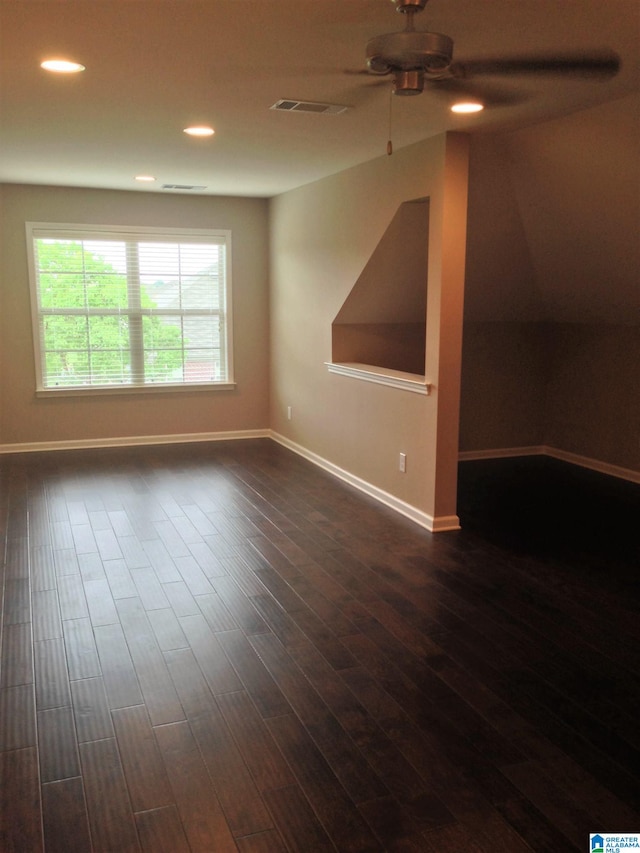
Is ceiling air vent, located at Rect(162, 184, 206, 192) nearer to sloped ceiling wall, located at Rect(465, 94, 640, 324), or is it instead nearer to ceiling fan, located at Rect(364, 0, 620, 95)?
sloped ceiling wall, located at Rect(465, 94, 640, 324)

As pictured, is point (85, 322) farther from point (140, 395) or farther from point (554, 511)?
point (554, 511)

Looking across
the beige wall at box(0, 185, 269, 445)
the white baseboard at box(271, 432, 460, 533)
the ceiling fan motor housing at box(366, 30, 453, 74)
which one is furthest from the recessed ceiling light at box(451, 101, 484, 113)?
the beige wall at box(0, 185, 269, 445)

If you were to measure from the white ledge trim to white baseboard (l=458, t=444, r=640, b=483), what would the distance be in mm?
1329

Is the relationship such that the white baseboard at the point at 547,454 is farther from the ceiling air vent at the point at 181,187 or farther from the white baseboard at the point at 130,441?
the ceiling air vent at the point at 181,187

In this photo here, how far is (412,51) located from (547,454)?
15.6 ft

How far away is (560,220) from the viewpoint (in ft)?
14.4

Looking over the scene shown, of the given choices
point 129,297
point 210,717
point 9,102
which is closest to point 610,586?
point 210,717

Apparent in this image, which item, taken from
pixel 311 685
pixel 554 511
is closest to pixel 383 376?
pixel 554 511

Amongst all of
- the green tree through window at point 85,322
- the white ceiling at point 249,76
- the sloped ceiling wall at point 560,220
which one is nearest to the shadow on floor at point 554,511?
the sloped ceiling wall at point 560,220

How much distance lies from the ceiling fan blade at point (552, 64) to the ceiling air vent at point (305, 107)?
727mm

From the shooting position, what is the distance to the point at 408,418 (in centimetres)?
450

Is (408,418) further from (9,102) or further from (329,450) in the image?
(9,102)

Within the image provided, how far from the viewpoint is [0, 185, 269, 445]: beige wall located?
613 centimetres

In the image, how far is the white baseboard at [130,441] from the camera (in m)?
6.37
